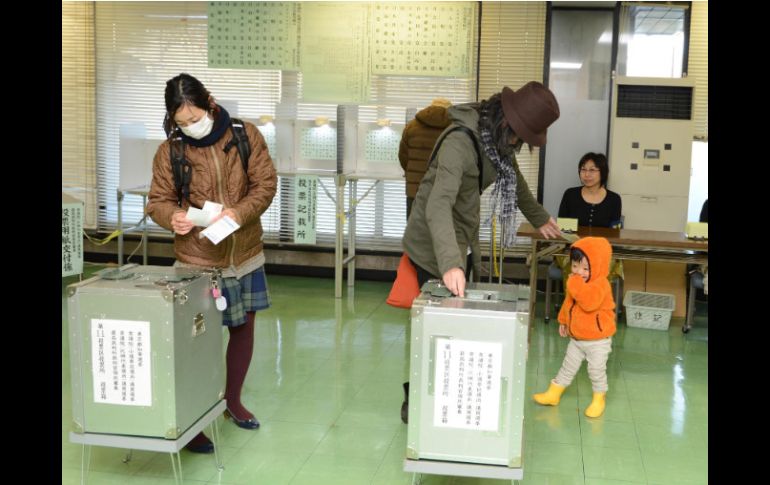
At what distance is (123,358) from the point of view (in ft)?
7.73

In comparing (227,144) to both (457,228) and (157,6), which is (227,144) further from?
(157,6)

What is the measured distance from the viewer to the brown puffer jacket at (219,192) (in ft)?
8.98

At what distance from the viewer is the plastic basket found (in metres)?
4.88

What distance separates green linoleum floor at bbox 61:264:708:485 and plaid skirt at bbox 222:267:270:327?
1.63 ft

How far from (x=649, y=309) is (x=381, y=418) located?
2.32 m

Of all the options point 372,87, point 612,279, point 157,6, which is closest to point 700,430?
point 612,279

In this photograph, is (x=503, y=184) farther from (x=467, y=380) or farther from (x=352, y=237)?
(x=352, y=237)

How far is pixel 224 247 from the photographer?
2.79 meters

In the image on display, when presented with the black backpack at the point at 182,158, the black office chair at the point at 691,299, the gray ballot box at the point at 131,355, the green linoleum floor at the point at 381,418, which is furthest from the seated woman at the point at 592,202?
the gray ballot box at the point at 131,355

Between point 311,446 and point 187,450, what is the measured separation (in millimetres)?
→ 459

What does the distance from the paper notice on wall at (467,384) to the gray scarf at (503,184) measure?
0.72 metres

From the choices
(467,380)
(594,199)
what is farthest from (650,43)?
(467,380)

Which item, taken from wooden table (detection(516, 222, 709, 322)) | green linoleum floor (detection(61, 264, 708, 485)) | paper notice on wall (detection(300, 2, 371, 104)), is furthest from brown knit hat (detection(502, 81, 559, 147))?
paper notice on wall (detection(300, 2, 371, 104))

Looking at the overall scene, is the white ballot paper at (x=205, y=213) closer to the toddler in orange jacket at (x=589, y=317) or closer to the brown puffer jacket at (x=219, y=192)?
the brown puffer jacket at (x=219, y=192)
